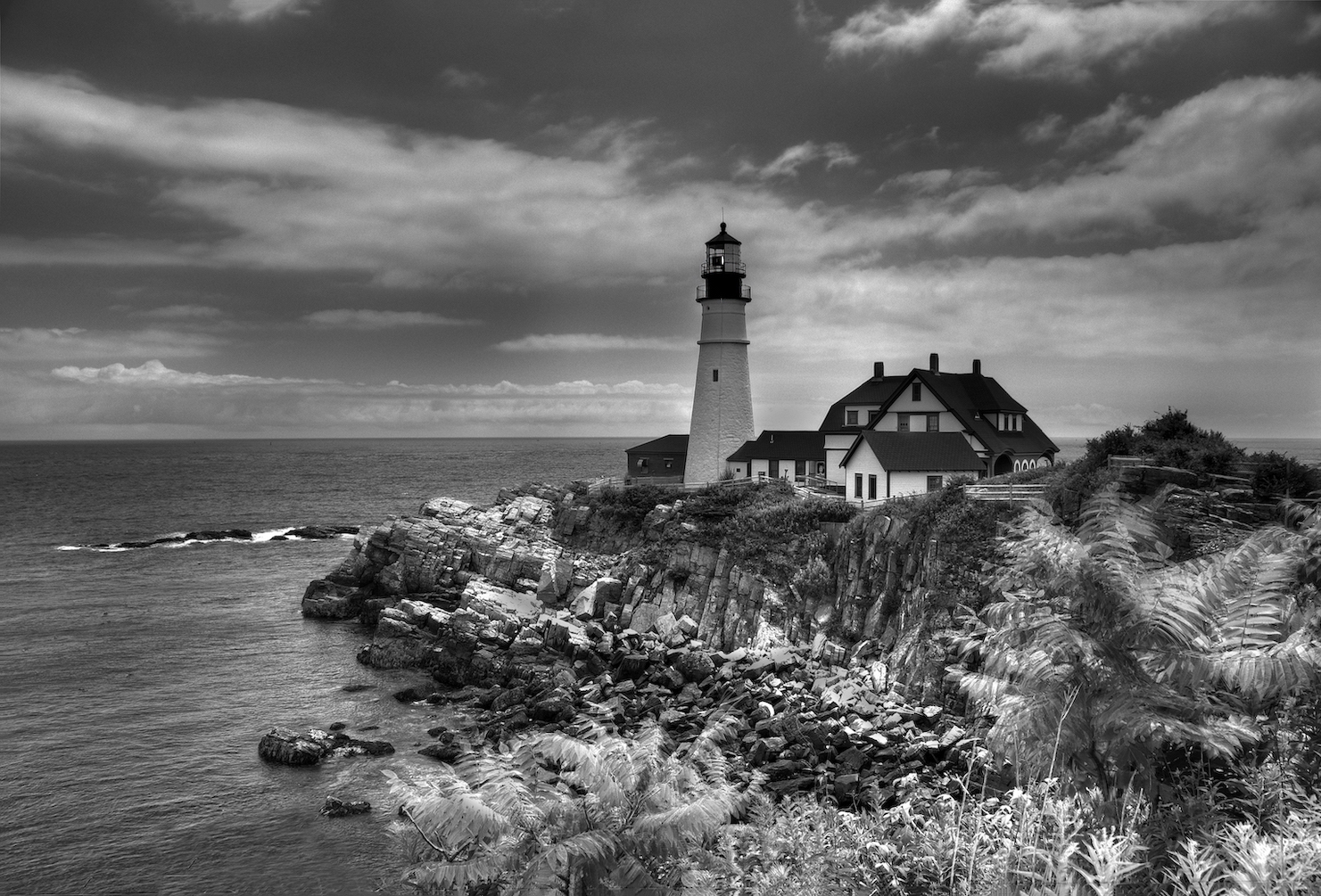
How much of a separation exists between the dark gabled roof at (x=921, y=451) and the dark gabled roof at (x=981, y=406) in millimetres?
2483

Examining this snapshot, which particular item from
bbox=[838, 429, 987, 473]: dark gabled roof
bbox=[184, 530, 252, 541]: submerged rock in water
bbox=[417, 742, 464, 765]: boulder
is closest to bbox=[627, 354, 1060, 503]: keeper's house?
bbox=[838, 429, 987, 473]: dark gabled roof

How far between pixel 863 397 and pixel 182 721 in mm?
34357

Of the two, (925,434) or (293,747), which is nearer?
(293,747)

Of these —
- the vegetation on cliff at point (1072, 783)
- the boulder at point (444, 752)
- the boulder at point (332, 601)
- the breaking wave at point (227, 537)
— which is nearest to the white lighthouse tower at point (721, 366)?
the boulder at point (332, 601)

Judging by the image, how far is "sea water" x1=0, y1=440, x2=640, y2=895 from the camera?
1930cm

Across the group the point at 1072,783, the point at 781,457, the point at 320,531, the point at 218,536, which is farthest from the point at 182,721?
Result: the point at 218,536

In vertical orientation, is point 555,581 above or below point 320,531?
above

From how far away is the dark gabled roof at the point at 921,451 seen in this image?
38125 millimetres

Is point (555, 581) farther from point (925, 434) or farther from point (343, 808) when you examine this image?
point (343, 808)

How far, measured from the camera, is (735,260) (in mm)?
49188

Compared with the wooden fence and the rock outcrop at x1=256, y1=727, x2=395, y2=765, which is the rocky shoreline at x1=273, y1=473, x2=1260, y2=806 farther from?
the wooden fence

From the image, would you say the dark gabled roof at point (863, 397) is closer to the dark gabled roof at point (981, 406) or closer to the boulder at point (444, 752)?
the dark gabled roof at point (981, 406)

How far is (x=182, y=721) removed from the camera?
27.8 m

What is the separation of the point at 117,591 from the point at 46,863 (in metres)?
32.2
